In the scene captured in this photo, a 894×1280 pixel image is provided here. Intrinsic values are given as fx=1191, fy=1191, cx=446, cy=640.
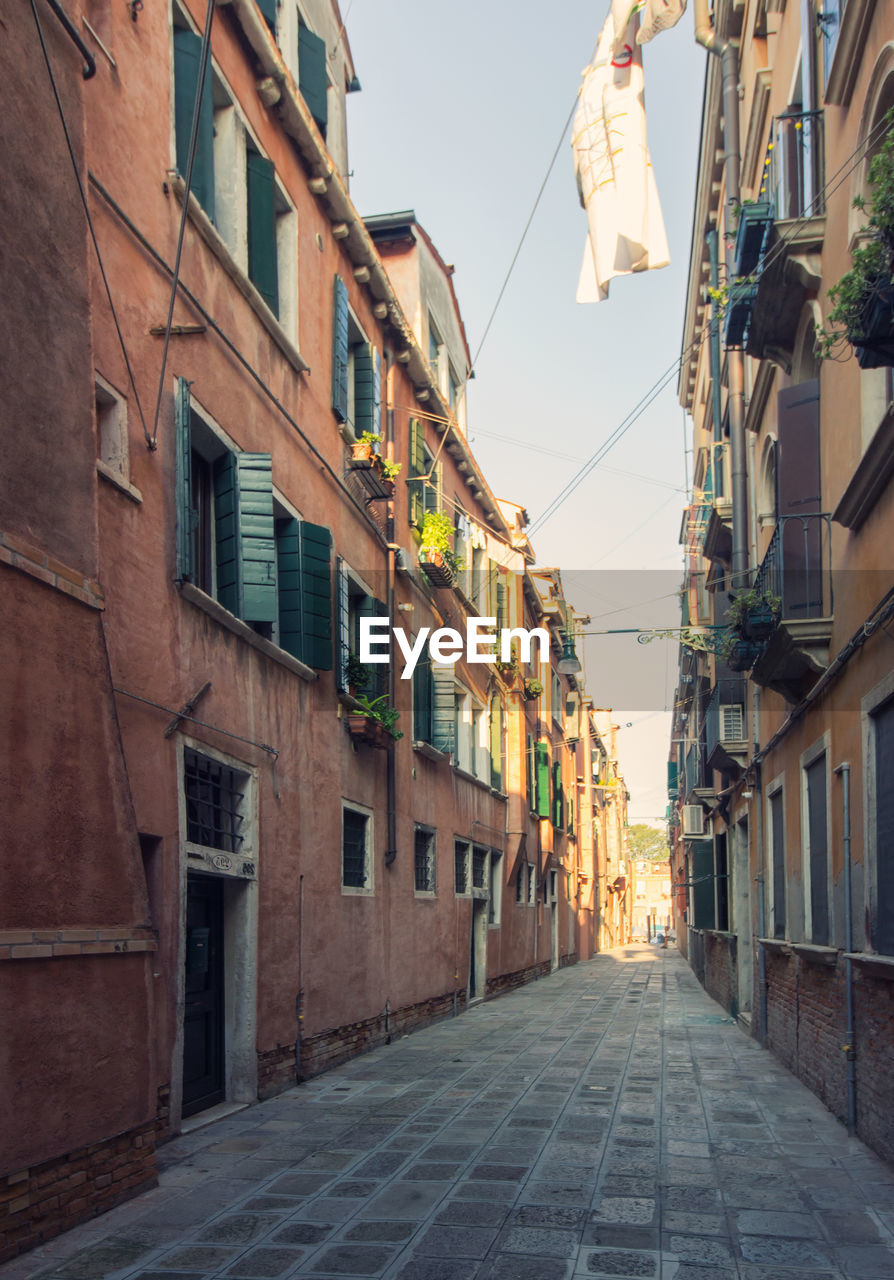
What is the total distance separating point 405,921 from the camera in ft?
48.5

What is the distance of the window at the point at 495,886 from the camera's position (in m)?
21.8

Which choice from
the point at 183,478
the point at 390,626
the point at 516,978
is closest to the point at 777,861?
the point at 390,626

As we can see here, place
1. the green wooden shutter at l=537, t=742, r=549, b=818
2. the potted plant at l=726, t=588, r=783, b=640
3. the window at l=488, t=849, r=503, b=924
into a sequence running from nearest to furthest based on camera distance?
1. the potted plant at l=726, t=588, r=783, b=640
2. the window at l=488, t=849, r=503, b=924
3. the green wooden shutter at l=537, t=742, r=549, b=818

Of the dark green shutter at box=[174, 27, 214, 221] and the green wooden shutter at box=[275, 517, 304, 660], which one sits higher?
the dark green shutter at box=[174, 27, 214, 221]

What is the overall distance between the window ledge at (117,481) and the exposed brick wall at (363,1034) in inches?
211

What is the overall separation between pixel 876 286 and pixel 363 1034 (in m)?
9.75

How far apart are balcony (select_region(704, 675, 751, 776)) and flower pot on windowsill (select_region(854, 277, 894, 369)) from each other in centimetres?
1038

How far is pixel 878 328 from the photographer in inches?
213

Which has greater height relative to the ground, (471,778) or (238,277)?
(238,277)

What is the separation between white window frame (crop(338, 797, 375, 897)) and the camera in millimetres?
12203

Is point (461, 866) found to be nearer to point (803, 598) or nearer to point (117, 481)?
point (803, 598)

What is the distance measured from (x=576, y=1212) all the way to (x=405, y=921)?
8793mm

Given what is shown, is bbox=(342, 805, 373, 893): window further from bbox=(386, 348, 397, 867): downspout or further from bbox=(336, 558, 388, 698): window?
bbox=(336, 558, 388, 698): window

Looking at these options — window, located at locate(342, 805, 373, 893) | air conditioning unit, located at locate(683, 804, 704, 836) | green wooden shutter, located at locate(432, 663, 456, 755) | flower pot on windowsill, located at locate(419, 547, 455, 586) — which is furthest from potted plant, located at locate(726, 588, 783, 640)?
air conditioning unit, located at locate(683, 804, 704, 836)
